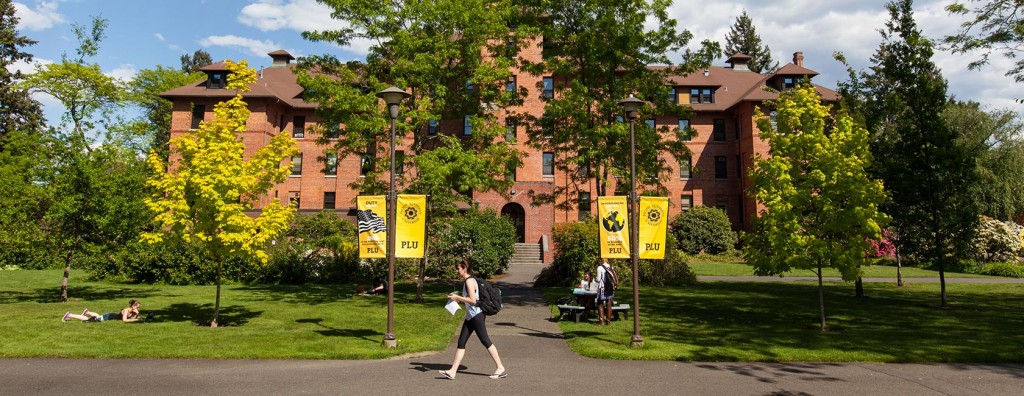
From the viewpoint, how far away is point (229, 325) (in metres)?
13.6

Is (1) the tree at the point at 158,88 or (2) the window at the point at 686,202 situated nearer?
(2) the window at the point at 686,202

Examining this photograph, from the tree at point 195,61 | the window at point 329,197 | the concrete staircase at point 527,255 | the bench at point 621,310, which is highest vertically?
the tree at point 195,61

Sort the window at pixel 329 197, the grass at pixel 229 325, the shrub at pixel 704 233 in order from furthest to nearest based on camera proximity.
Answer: the window at pixel 329 197
the shrub at pixel 704 233
the grass at pixel 229 325

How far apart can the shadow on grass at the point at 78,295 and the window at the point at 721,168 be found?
37716mm

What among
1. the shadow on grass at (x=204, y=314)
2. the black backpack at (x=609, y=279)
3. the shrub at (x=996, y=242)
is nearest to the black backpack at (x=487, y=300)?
the black backpack at (x=609, y=279)

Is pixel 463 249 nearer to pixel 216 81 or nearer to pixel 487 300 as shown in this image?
pixel 487 300

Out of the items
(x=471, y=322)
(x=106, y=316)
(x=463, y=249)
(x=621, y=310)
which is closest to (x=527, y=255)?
(x=463, y=249)

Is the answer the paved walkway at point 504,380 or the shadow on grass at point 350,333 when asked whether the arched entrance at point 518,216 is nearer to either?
the shadow on grass at point 350,333

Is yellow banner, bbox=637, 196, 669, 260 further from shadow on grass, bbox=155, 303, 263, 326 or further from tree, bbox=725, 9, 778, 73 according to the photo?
tree, bbox=725, 9, 778, 73

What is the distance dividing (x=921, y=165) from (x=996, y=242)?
21.8m

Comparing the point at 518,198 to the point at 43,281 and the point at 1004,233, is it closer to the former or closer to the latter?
the point at 43,281

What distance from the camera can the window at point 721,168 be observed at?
45.2 m

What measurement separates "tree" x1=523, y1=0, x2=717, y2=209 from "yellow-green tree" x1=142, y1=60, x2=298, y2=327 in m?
8.75

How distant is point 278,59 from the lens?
5022cm
